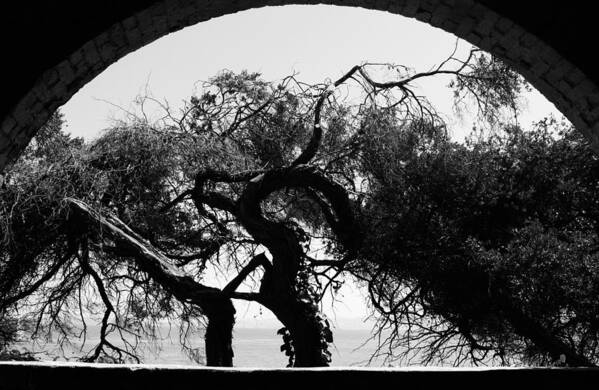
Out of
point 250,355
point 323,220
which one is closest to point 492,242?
point 323,220

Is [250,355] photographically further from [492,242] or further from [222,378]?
[222,378]

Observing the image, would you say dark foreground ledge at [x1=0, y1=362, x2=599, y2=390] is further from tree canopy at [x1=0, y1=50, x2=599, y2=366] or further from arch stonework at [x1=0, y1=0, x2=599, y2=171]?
tree canopy at [x1=0, y1=50, x2=599, y2=366]

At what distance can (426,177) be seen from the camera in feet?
28.3

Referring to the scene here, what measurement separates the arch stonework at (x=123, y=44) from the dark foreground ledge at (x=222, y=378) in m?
1.26

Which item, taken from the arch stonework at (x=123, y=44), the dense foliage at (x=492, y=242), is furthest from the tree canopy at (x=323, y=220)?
the arch stonework at (x=123, y=44)

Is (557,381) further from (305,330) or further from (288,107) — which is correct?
(288,107)

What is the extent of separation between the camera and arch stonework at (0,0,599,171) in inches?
137

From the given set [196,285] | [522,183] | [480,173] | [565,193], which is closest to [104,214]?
[196,285]

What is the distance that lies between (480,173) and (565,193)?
4.24ft

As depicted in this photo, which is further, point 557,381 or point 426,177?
point 426,177

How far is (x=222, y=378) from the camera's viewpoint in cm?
288

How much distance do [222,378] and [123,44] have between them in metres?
2.01

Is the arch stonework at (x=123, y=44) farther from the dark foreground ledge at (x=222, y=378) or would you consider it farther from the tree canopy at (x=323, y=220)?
the tree canopy at (x=323, y=220)

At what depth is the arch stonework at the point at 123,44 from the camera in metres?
3.48
